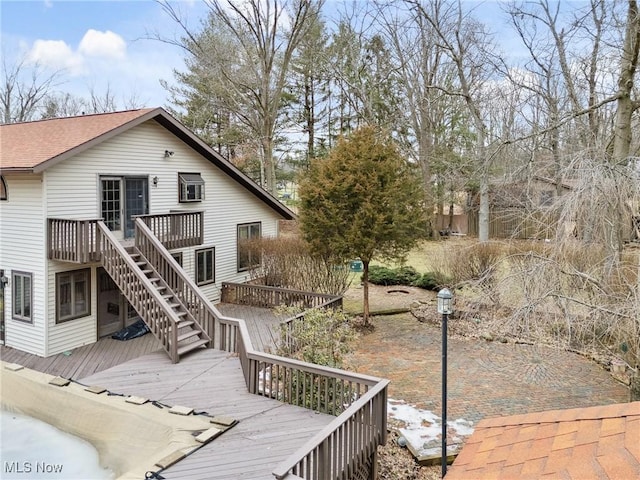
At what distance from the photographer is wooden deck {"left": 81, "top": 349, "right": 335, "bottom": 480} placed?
5227mm

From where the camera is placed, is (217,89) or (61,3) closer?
(61,3)

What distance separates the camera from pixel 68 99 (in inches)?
1346

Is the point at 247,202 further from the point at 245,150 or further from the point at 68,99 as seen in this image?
the point at 68,99

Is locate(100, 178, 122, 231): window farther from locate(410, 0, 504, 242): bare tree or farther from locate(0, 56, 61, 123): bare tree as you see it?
locate(0, 56, 61, 123): bare tree

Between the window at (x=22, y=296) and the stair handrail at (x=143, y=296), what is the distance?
1918mm

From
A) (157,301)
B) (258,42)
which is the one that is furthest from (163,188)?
(258,42)

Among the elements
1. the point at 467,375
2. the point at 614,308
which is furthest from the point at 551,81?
the point at 614,308

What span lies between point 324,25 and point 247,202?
1622cm

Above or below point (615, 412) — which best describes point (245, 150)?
above

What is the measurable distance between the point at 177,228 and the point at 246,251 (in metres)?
4.02

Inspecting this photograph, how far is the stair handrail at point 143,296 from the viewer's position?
352 inches

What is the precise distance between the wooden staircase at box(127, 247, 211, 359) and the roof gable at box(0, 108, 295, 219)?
248 centimetres

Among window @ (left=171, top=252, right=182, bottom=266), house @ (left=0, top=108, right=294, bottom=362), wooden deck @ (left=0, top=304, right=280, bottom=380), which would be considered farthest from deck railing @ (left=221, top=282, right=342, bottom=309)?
house @ (left=0, top=108, right=294, bottom=362)

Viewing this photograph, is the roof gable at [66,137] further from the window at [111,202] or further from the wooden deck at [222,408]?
the wooden deck at [222,408]
